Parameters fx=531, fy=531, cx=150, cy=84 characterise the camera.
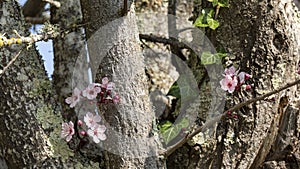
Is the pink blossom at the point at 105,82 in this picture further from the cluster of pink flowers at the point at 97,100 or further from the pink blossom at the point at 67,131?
the pink blossom at the point at 67,131

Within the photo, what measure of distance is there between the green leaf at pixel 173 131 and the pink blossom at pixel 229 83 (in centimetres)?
20

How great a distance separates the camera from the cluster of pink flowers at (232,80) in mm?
1434

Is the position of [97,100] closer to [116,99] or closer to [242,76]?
[116,99]

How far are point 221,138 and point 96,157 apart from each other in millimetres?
381

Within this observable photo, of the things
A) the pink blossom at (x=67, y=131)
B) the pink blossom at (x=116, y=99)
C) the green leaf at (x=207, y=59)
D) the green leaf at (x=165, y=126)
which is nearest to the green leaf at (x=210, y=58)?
the green leaf at (x=207, y=59)

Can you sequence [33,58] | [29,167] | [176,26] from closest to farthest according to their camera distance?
[29,167]
[33,58]
[176,26]

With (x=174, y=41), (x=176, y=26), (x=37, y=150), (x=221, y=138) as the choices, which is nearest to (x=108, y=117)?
(x=37, y=150)

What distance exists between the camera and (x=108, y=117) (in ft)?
4.58

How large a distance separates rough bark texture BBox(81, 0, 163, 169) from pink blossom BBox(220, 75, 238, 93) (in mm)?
210

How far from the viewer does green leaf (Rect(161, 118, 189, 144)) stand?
1.57 metres

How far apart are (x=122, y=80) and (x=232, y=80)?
30 cm

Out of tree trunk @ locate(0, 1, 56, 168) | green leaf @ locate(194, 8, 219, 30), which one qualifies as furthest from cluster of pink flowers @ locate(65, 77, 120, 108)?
green leaf @ locate(194, 8, 219, 30)

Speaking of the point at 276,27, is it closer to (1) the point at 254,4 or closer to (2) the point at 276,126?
(1) the point at 254,4

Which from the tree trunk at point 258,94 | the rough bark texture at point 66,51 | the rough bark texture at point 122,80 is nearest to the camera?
the rough bark texture at point 122,80
